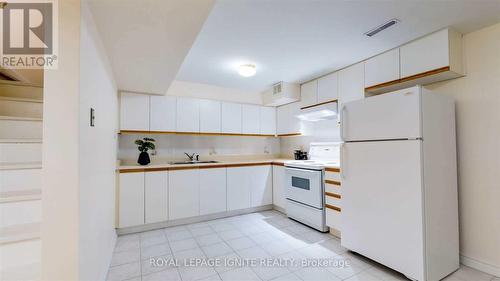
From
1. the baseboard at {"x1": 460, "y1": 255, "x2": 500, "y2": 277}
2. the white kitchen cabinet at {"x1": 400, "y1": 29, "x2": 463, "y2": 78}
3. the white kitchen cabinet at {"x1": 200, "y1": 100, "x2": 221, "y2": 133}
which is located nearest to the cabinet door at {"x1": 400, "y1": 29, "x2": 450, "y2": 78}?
the white kitchen cabinet at {"x1": 400, "y1": 29, "x2": 463, "y2": 78}

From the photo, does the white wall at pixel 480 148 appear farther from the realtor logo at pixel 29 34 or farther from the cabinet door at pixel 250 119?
the realtor logo at pixel 29 34

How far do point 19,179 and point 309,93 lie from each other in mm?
3490

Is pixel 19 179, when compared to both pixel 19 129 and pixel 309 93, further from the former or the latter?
pixel 309 93

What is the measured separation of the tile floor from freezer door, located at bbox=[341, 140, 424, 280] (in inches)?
7.9

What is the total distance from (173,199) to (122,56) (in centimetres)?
195

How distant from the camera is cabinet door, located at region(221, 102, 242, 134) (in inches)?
154

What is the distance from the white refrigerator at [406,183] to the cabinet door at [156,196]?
237cm

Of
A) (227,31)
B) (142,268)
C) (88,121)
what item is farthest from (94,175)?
(227,31)

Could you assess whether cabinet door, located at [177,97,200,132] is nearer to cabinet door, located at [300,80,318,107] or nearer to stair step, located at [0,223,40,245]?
cabinet door, located at [300,80,318,107]

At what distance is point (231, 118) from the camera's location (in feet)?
13.0

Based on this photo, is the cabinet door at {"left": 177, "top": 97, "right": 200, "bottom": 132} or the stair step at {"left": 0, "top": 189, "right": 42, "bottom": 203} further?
the cabinet door at {"left": 177, "top": 97, "right": 200, "bottom": 132}

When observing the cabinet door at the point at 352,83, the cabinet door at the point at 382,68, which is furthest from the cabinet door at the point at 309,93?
the cabinet door at the point at 382,68

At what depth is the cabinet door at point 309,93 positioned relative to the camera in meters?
3.46

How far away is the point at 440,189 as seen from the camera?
1.88 metres
